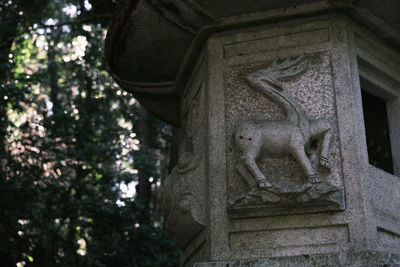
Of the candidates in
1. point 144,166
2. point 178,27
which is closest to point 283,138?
point 178,27

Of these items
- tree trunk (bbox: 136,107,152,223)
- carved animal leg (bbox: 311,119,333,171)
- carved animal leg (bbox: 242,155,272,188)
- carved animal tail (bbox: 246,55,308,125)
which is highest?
tree trunk (bbox: 136,107,152,223)

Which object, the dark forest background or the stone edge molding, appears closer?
the stone edge molding

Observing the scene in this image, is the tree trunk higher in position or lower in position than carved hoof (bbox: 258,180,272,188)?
higher

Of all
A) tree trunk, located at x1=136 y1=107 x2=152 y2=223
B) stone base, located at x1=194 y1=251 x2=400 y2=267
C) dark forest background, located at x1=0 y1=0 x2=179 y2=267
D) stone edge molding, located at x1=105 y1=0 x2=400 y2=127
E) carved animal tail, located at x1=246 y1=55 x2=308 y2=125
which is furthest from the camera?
tree trunk, located at x1=136 y1=107 x2=152 y2=223

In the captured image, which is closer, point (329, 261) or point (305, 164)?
point (329, 261)

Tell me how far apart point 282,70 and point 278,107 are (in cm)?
32

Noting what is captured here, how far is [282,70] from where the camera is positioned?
495 centimetres

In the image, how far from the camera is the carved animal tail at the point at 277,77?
484 cm

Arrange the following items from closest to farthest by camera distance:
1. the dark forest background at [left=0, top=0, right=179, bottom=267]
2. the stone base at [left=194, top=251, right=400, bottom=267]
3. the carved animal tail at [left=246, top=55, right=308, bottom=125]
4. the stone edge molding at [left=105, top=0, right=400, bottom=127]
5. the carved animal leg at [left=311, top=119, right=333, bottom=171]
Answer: the stone base at [left=194, top=251, right=400, bottom=267]
the carved animal leg at [left=311, top=119, right=333, bottom=171]
the carved animal tail at [left=246, top=55, right=308, bottom=125]
the stone edge molding at [left=105, top=0, right=400, bottom=127]
the dark forest background at [left=0, top=0, right=179, bottom=267]

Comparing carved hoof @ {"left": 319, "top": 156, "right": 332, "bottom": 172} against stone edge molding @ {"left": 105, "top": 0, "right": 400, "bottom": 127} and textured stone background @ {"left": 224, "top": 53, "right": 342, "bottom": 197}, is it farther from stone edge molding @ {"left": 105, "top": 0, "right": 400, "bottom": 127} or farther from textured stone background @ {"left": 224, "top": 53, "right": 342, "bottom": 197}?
stone edge molding @ {"left": 105, "top": 0, "right": 400, "bottom": 127}

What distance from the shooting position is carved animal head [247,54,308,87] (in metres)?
4.91

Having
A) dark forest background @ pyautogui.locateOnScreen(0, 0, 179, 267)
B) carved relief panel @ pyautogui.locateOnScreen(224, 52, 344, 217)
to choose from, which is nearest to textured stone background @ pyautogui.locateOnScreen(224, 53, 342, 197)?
carved relief panel @ pyautogui.locateOnScreen(224, 52, 344, 217)

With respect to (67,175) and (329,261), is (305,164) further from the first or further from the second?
(67,175)

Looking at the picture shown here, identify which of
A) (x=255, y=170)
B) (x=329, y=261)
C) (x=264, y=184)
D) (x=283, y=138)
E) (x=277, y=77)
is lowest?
(x=329, y=261)
